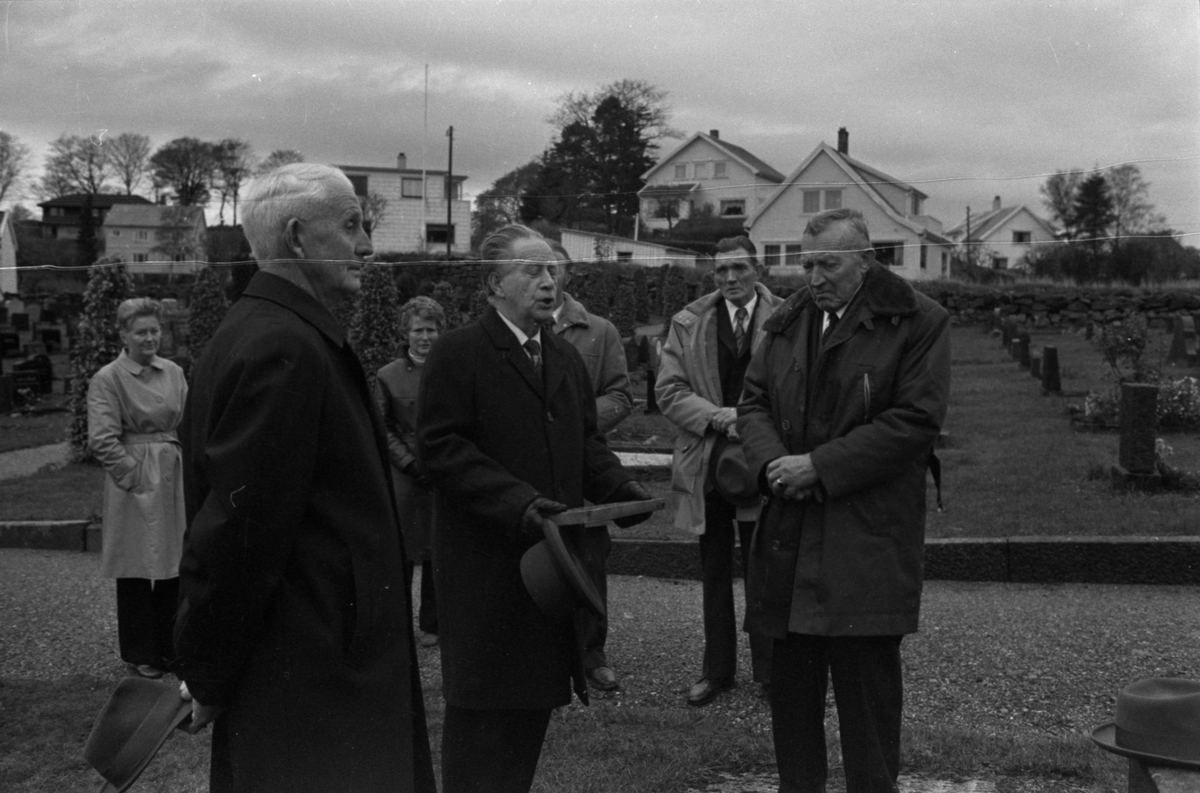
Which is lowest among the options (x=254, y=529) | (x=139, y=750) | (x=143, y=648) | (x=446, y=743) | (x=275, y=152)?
(x=143, y=648)

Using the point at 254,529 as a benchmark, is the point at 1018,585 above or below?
below

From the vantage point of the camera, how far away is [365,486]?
2.57 m

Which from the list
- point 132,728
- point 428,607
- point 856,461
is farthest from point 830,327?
point 428,607

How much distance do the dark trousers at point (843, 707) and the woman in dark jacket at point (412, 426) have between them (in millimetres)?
2546

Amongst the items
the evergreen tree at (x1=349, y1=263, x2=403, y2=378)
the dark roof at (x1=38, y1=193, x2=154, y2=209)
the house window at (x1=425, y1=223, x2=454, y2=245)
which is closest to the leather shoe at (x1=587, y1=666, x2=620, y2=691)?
the house window at (x1=425, y1=223, x2=454, y2=245)

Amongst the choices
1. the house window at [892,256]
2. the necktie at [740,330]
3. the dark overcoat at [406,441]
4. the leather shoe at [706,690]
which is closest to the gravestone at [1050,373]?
the house window at [892,256]

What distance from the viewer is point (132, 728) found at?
2764 millimetres

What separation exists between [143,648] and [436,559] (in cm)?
274

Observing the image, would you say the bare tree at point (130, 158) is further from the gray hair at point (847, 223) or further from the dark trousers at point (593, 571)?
the gray hair at point (847, 223)

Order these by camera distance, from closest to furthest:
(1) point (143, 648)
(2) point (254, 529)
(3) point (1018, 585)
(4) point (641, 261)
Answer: (2) point (254, 529) → (4) point (641, 261) → (1) point (143, 648) → (3) point (1018, 585)

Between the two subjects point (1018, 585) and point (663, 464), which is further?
point (663, 464)

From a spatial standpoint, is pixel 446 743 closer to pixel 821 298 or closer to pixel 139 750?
pixel 139 750

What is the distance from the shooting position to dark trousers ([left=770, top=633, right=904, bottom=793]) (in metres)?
3.65

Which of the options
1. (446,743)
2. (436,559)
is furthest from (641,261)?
(446,743)
